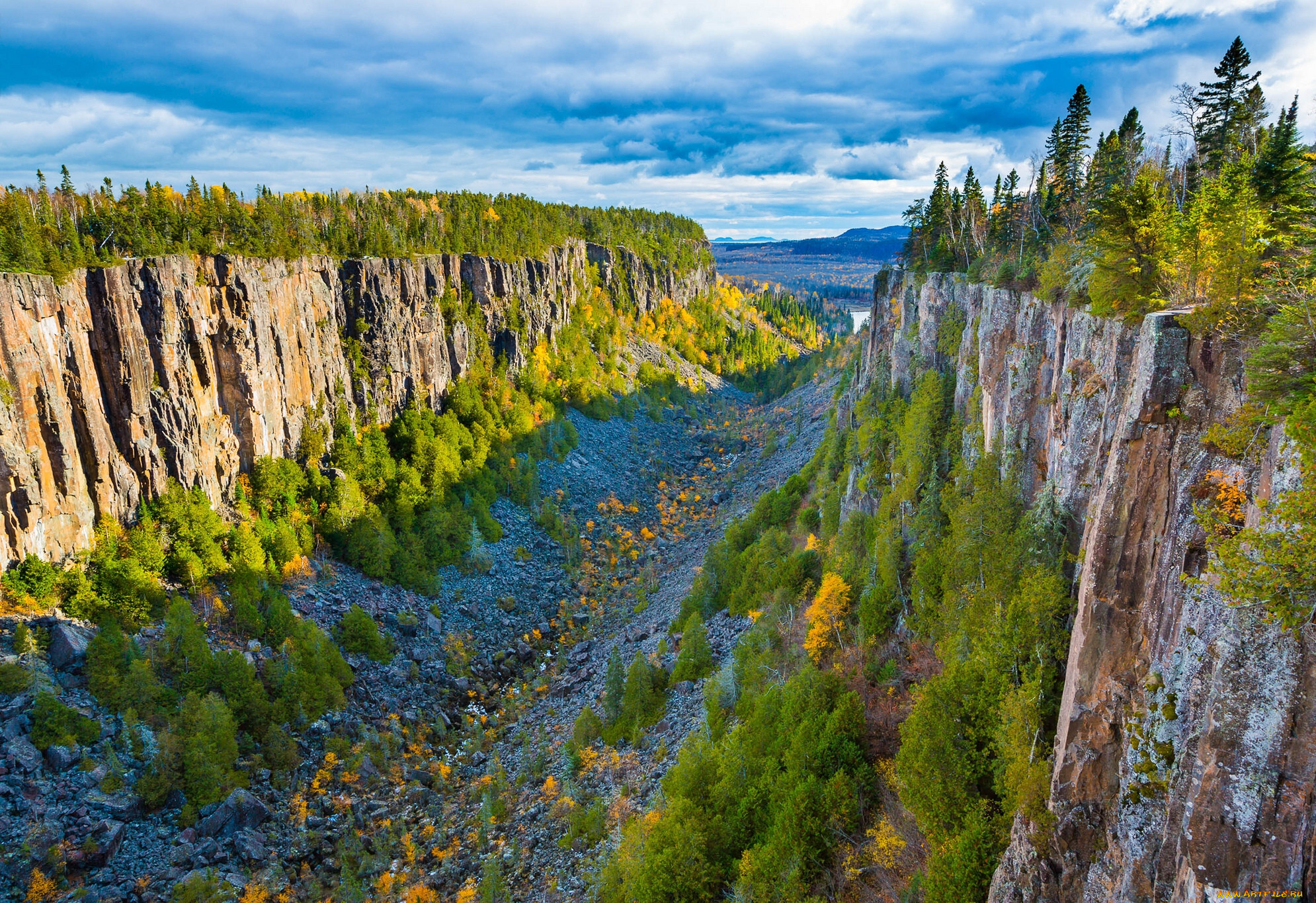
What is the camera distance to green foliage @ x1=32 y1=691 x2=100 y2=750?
36.2 metres

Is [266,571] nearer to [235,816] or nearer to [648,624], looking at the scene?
[235,816]

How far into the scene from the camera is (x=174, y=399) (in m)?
55.0

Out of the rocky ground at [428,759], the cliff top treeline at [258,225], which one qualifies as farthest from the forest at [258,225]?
the rocky ground at [428,759]

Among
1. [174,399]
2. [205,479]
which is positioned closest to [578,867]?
[205,479]

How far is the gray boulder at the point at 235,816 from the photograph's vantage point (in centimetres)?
3794

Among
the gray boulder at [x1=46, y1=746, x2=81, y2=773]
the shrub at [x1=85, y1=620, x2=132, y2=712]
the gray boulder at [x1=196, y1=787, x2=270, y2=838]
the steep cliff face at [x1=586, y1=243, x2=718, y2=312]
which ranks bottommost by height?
the gray boulder at [x1=196, y1=787, x2=270, y2=838]

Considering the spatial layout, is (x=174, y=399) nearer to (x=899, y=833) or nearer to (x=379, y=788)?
(x=379, y=788)

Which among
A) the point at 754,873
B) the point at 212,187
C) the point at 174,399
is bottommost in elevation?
the point at 754,873

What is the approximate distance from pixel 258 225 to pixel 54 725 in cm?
5602

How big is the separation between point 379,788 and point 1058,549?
45393 millimetres

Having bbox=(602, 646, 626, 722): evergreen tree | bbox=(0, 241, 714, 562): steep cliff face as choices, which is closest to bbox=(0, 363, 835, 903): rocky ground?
bbox=(602, 646, 626, 722): evergreen tree

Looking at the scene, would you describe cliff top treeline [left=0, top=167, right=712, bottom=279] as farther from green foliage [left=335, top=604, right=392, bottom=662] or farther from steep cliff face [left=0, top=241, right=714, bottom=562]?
green foliage [left=335, top=604, right=392, bottom=662]

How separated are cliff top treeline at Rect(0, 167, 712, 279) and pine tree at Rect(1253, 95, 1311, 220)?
76861mm

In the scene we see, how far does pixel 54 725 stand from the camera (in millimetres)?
36438
